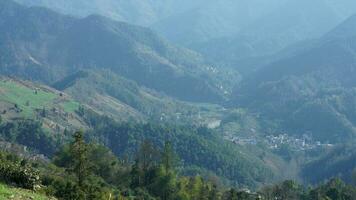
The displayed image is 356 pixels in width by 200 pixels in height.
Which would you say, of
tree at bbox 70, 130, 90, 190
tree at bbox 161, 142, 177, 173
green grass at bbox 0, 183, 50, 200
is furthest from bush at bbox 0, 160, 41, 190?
tree at bbox 161, 142, 177, 173

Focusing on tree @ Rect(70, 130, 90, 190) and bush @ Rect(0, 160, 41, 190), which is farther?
tree @ Rect(70, 130, 90, 190)

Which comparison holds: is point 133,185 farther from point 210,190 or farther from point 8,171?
point 8,171

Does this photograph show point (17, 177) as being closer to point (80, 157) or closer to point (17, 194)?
point (17, 194)

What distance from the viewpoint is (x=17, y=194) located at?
42438 millimetres

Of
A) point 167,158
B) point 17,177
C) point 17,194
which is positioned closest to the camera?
point 17,194

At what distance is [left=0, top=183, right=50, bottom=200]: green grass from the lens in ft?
133

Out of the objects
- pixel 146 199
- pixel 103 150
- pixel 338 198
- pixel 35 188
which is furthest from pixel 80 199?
pixel 103 150

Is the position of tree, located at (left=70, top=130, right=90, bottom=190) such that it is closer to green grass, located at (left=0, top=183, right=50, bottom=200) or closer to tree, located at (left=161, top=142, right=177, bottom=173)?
green grass, located at (left=0, top=183, right=50, bottom=200)

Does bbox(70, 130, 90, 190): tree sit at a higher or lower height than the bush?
higher

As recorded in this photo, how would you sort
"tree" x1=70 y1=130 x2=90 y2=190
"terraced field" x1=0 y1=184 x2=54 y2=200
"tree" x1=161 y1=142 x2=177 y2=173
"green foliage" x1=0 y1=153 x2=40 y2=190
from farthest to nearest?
"tree" x1=161 y1=142 x2=177 y2=173, "tree" x1=70 y1=130 x2=90 y2=190, "green foliage" x1=0 y1=153 x2=40 y2=190, "terraced field" x1=0 y1=184 x2=54 y2=200

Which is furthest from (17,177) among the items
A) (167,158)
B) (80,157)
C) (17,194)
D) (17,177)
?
(167,158)

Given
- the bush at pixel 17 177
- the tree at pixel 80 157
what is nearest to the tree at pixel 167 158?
the tree at pixel 80 157

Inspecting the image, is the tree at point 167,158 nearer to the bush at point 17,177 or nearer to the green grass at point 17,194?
the bush at point 17,177

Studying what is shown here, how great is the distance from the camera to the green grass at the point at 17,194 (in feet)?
133
